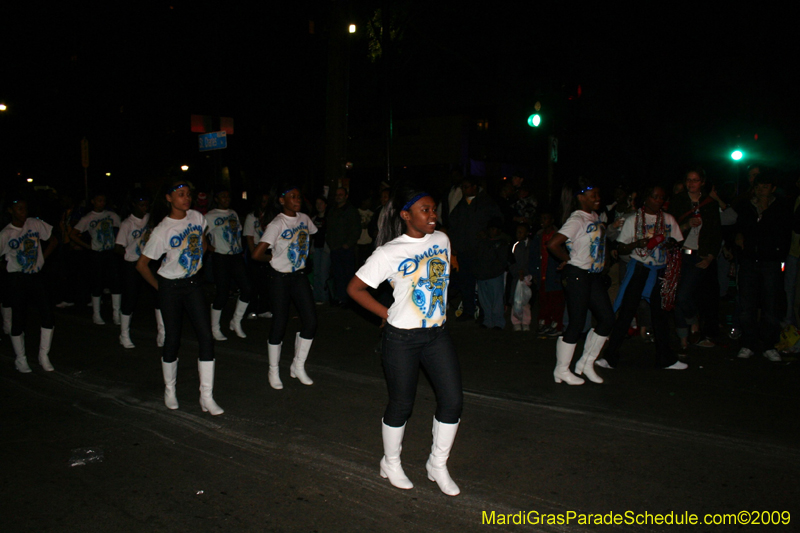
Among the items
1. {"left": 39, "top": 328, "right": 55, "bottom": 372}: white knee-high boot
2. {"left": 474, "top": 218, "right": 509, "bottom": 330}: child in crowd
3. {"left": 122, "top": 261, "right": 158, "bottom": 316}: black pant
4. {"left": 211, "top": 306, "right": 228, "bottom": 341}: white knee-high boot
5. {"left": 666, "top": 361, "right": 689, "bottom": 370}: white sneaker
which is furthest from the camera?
{"left": 474, "top": 218, "right": 509, "bottom": 330}: child in crowd

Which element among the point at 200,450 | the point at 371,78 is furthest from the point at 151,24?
the point at 200,450

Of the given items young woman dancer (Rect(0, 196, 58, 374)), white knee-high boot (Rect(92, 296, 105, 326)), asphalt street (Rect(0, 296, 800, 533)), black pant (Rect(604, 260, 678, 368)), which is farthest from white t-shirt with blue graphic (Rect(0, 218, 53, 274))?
black pant (Rect(604, 260, 678, 368))

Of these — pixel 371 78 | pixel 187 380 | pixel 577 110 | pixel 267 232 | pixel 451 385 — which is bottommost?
pixel 187 380

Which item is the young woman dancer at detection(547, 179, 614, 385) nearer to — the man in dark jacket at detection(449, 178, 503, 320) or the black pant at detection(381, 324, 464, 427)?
the black pant at detection(381, 324, 464, 427)

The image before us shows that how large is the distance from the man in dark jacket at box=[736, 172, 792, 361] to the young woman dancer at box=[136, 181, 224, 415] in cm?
606

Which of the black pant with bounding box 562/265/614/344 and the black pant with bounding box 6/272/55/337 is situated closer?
the black pant with bounding box 562/265/614/344

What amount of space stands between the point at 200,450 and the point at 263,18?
26912 mm

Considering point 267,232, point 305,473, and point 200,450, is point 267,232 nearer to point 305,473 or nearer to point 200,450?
point 200,450

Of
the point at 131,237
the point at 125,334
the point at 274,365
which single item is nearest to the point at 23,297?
the point at 125,334

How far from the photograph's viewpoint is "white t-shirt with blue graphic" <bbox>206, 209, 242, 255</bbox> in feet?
28.0

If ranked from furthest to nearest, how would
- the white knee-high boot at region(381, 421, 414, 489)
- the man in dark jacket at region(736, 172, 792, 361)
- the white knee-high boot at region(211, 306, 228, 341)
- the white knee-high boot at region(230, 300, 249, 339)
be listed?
the white knee-high boot at region(230, 300, 249, 339), the white knee-high boot at region(211, 306, 228, 341), the man in dark jacket at region(736, 172, 792, 361), the white knee-high boot at region(381, 421, 414, 489)

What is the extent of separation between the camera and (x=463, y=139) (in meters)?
31.9

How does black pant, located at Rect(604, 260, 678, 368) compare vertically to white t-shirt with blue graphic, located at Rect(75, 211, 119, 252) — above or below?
below

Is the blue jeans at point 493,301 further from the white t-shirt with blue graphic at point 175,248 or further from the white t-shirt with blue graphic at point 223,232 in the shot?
Answer: the white t-shirt with blue graphic at point 175,248
